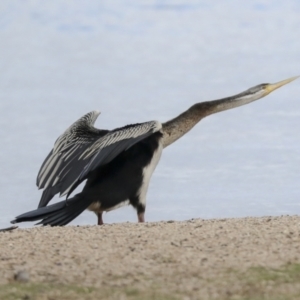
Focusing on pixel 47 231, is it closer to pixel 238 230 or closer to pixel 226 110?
pixel 238 230

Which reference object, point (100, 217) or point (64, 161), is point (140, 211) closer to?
point (100, 217)

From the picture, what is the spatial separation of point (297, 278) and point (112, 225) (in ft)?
9.99

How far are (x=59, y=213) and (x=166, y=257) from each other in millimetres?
3448

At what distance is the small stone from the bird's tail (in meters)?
3.40

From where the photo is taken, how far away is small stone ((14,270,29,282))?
7.27m

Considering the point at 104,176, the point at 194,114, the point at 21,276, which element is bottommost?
the point at 21,276

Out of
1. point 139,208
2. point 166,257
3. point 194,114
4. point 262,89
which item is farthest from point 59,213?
point 262,89

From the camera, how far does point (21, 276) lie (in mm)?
7289

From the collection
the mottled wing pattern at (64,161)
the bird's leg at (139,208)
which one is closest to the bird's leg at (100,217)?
the bird's leg at (139,208)

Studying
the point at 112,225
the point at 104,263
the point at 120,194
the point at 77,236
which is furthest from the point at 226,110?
the point at 104,263

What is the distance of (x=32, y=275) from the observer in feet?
24.3

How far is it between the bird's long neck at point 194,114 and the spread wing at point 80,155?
0.35 meters

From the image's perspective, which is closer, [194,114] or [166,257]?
[166,257]

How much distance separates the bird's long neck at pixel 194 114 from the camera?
11570 millimetres
